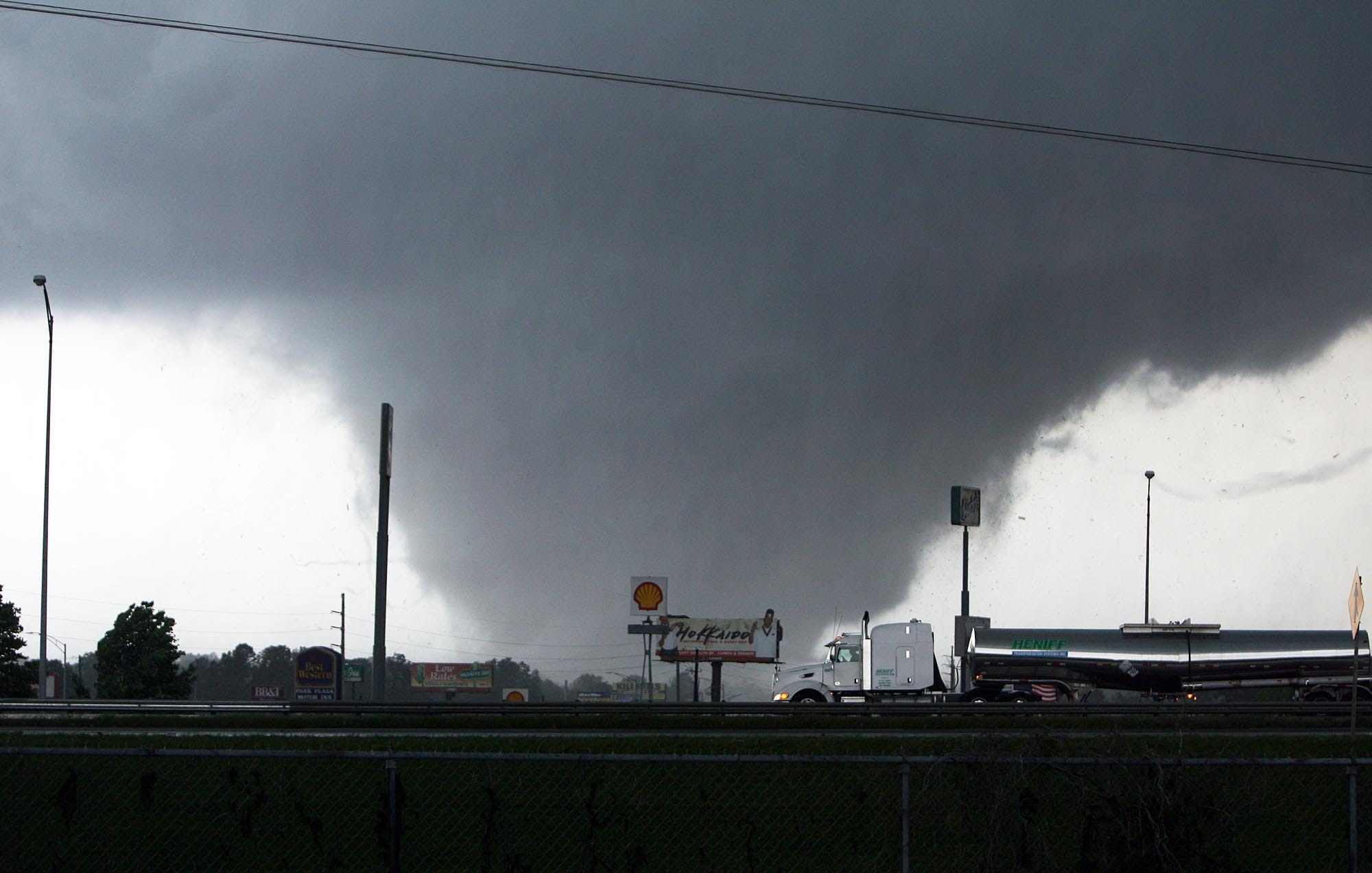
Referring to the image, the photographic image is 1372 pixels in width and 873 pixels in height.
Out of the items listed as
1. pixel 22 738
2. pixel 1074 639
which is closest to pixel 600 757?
pixel 22 738

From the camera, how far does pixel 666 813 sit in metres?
12.6

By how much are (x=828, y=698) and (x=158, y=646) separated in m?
34.0

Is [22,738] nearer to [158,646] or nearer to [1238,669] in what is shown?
[1238,669]

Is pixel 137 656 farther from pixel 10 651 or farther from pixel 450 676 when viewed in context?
pixel 450 676

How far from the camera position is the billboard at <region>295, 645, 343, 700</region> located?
52875 millimetres

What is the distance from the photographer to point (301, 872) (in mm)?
10086

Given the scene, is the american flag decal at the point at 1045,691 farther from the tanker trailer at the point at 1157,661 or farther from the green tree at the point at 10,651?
the green tree at the point at 10,651

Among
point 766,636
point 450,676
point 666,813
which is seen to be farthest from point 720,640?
point 450,676

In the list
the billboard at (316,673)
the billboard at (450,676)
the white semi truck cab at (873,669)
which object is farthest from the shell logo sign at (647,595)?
the billboard at (450,676)

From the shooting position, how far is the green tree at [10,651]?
4766cm

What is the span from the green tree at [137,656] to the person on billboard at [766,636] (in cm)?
2806

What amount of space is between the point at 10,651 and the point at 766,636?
33.6 m

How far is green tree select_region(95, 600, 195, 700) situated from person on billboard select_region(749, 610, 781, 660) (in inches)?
1105

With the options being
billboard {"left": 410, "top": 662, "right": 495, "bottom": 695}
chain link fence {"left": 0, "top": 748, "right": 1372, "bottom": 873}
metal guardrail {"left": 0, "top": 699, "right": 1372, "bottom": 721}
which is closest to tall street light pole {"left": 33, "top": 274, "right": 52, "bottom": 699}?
metal guardrail {"left": 0, "top": 699, "right": 1372, "bottom": 721}
